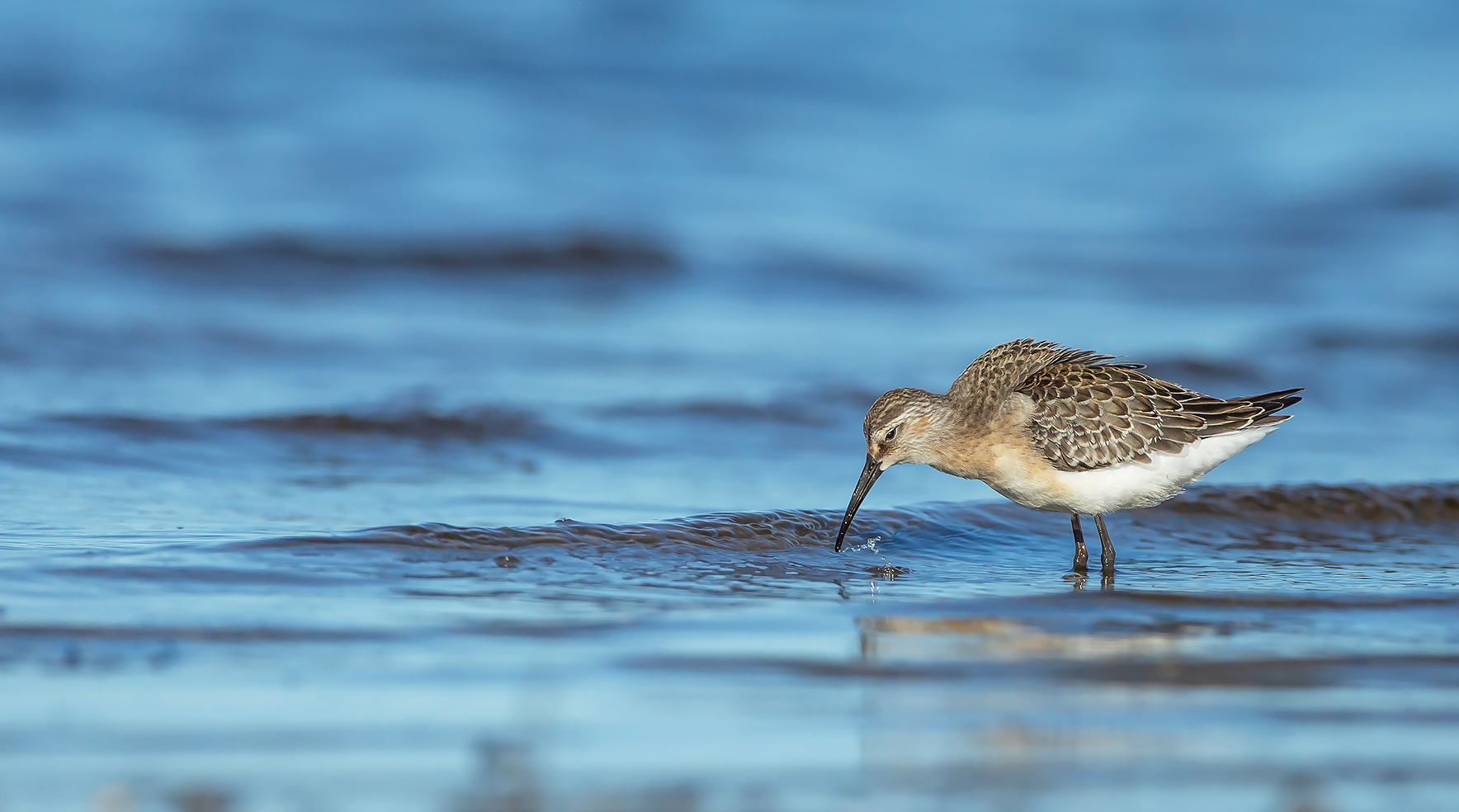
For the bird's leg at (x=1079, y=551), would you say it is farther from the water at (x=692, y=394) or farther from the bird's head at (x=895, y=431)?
the bird's head at (x=895, y=431)

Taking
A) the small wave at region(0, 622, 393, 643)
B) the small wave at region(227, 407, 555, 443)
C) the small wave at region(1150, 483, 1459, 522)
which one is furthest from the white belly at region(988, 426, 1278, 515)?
the small wave at region(227, 407, 555, 443)

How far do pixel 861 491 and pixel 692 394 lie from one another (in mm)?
3150

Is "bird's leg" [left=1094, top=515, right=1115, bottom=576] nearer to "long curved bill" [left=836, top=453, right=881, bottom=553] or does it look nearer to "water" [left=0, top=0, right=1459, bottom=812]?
"water" [left=0, top=0, right=1459, bottom=812]

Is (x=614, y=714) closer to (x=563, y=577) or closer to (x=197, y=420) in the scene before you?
(x=563, y=577)

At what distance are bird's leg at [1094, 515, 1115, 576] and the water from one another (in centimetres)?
25

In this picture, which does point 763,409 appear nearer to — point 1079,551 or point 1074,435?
point 1079,551

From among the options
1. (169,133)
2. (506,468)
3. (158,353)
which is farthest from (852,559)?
(169,133)

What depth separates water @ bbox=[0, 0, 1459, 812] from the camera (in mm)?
A: 3793

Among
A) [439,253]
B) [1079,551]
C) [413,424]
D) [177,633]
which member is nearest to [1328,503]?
[1079,551]

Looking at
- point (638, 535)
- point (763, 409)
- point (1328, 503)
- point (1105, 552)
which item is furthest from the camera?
point (763, 409)

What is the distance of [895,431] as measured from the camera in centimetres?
675

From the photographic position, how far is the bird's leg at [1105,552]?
6527mm

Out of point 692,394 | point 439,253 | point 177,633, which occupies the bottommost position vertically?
point 177,633

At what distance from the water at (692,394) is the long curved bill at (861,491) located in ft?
0.47
